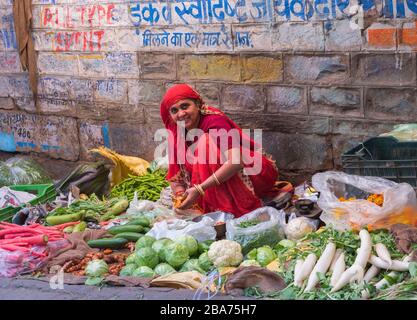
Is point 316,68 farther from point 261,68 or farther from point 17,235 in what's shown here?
point 17,235

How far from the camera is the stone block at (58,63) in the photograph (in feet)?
31.3

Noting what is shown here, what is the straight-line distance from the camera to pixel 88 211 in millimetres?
7656

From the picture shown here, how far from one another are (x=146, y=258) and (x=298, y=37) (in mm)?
2678

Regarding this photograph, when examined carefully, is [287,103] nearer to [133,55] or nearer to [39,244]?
[133,55]

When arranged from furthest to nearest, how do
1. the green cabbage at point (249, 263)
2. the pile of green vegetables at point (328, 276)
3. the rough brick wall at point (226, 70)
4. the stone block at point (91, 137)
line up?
1. the stone block at point (91, 137)
2. the rough brick wall at point (226, 70)
3. the green cabbage at point (249, 263)
4. the pile of green vegetables at point (328, 276)

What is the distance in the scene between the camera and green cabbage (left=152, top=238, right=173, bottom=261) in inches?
240

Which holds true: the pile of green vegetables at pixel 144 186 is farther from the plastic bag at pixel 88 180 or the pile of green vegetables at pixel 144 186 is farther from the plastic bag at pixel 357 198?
the plastic bag at pixel 357 198

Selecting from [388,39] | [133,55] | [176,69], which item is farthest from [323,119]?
[133,55]

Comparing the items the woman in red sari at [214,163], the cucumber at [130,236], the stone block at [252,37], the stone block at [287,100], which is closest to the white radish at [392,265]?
the woman in red sari at [214,163]

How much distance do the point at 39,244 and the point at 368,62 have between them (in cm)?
320

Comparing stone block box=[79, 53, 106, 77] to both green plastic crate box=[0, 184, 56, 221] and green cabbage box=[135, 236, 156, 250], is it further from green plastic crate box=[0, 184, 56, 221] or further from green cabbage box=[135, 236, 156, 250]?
green cabbage box=[135, 236, 156, 250]

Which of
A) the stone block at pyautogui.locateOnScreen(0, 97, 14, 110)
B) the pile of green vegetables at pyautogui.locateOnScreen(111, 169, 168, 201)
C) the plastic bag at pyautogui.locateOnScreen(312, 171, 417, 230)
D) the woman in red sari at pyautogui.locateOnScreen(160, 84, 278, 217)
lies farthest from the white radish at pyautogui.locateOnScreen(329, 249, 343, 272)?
the stone block at pyautogui.locateOnScreen(0, 97, 14, 110)

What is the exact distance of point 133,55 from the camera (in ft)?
29.0

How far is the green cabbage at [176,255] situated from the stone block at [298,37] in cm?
243
